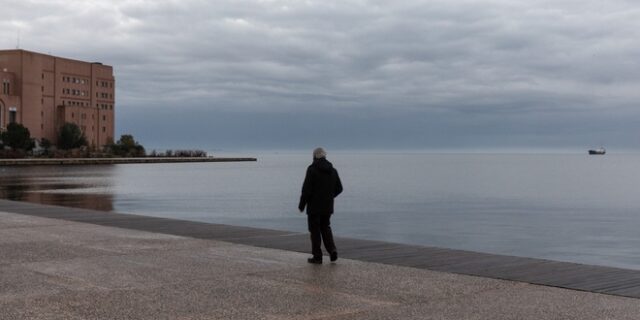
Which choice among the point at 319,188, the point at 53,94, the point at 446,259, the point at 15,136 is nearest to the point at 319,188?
the point at 319,188

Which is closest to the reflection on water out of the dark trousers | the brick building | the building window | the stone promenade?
the stone promenade

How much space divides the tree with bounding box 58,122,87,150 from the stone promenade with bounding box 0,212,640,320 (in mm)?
170660

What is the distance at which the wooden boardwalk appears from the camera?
11.7 m

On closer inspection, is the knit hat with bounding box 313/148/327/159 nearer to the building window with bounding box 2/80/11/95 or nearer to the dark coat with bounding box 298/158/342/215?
the dark coat with bounding box 298/158/342/215

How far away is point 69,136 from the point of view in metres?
177

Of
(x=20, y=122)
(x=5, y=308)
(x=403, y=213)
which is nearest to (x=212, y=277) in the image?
(x=5, y=308)

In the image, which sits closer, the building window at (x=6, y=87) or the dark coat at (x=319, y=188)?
the dark coat at (x=319, y=188)

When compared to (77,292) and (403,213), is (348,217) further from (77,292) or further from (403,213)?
(77,292)

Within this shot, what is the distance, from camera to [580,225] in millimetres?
41344

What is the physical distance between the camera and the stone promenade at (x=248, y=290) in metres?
9.30

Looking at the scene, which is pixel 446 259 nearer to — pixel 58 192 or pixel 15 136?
pixel 58 192

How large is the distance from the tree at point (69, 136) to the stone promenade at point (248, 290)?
171 meters

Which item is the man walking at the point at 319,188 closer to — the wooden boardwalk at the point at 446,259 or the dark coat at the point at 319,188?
the dark coat at the point at 319,188

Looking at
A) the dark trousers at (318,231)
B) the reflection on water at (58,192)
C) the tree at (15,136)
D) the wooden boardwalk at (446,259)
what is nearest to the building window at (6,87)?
the tree at (15,136)
